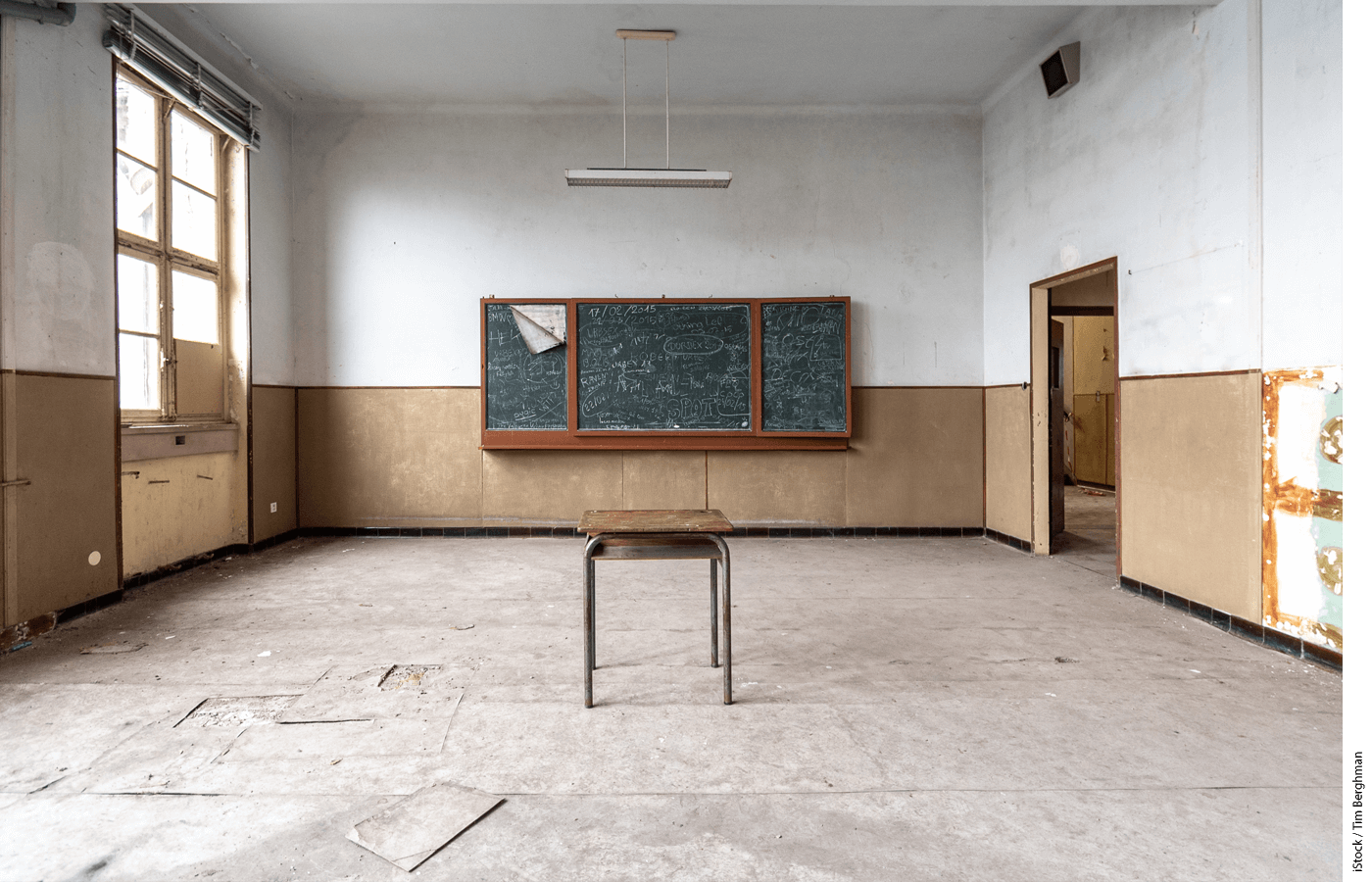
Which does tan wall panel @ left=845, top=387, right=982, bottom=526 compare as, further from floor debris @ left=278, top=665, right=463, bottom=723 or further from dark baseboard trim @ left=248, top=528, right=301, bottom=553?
dark baseboard trim @ left=248, top=528, right=301, bottom=553

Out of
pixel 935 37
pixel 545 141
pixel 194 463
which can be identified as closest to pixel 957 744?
pixel 935 37

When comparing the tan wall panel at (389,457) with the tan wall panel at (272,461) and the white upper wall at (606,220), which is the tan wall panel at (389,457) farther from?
the white upper wall at (606,220)

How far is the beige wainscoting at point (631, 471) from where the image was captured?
239 inches

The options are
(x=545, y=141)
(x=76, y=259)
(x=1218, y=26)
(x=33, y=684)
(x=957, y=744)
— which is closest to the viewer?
(x=957, y=744)

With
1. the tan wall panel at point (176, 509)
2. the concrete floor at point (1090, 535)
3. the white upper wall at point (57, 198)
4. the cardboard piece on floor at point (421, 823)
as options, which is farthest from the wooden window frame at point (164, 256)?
the concrete floor at point (1090, 535)

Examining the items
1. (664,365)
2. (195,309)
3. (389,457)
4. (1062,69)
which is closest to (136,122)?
(195,309)

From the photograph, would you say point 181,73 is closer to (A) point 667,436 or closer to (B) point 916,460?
(A) point 667,436

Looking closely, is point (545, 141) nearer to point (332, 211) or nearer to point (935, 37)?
point (332, 211)

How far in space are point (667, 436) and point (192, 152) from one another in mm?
4029

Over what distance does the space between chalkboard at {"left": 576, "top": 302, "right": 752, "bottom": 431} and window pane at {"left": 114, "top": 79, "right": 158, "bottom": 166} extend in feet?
10.2

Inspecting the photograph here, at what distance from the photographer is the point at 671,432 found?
596 cm

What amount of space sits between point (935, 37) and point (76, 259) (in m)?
5.45

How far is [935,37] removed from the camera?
489 centimetres

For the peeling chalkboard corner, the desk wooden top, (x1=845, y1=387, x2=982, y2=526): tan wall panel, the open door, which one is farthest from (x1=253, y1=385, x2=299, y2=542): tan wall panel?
the open door
